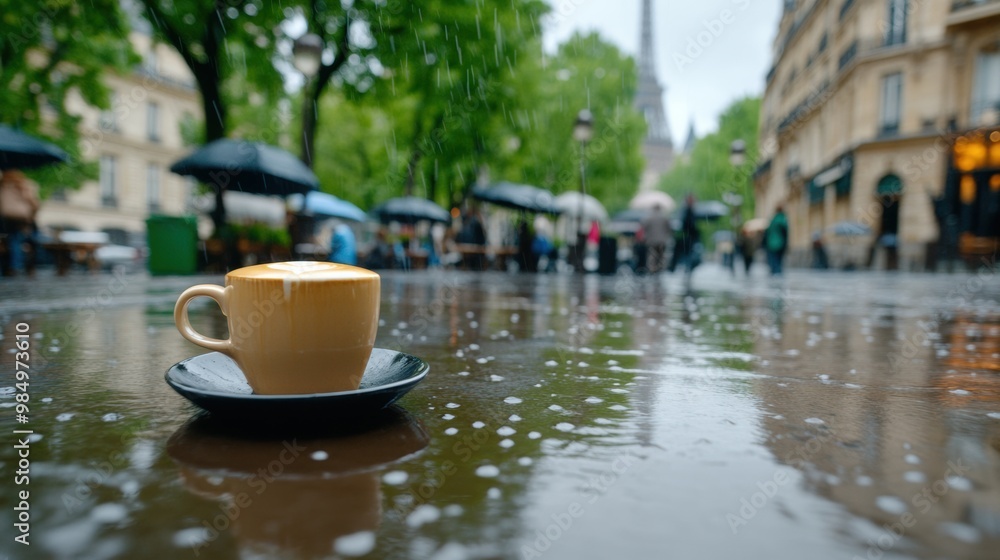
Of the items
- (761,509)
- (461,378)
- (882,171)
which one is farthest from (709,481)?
(882,171)

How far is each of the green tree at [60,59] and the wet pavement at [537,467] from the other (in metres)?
13.9

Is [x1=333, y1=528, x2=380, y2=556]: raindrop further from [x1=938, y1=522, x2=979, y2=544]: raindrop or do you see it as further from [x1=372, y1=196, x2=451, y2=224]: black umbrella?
[x1=372, y1=196, x2=451, y2=224]: black umbrella

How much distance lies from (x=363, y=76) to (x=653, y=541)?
1607 cm

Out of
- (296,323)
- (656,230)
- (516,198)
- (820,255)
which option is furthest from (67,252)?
(820,255)

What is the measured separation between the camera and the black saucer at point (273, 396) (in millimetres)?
1379

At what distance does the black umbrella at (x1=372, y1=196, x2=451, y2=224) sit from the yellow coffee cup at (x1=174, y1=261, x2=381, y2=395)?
18383mm

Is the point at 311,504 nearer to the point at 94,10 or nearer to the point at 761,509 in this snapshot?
the point at 761,509

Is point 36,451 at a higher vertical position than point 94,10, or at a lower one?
lower

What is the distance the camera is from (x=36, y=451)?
4.61 feet

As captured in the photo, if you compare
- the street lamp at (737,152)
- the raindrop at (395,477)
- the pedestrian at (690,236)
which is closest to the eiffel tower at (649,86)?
the street lamp at (737,152)

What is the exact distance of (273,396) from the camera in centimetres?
136

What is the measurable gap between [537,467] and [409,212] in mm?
18902

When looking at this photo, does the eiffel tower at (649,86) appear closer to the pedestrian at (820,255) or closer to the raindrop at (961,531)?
the pedestrian at (820,255)

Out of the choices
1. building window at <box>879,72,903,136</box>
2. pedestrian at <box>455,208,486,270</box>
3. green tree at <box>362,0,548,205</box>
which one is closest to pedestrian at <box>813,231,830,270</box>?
building window at <box>879,72,903,136</box>
